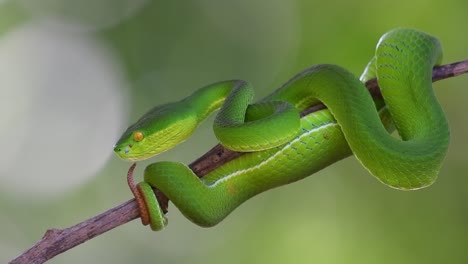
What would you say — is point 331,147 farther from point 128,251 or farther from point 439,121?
point 128,251

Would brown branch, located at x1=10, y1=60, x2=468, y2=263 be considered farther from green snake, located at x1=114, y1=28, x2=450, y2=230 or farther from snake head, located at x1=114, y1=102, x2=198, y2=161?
snake head, located at x1=114, y1=102, x2=198, y2=161

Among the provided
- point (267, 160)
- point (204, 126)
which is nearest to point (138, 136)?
point (267, 160)

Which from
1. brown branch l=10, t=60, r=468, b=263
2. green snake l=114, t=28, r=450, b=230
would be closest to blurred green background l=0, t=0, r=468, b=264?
green snake l=114, t=28, r=450, b=230

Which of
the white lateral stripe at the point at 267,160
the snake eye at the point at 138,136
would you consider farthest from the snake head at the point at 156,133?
the white lateral stripe at the point at 267,160

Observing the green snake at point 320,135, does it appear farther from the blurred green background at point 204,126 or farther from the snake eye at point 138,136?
the blurred green background at point 204,126

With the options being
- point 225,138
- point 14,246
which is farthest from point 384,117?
point 14,246
